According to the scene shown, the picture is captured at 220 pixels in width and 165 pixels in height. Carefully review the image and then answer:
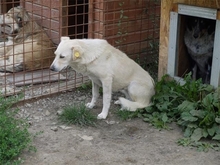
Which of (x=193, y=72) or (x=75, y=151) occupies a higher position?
(x=193, y=72)

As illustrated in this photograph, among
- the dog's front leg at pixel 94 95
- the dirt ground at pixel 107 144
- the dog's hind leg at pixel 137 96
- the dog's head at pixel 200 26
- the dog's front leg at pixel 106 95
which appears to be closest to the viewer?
the dirt ground at pixel 107 144

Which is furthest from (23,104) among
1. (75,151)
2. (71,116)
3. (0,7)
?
(0,7)

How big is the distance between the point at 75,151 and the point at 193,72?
7.09ft

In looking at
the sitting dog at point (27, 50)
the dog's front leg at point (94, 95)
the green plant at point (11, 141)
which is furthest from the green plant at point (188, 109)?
the sitting dog at point (27, 50)

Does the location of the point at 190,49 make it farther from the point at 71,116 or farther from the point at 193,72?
the point at 71,116

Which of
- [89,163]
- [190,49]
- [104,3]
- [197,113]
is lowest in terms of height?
[89,163]

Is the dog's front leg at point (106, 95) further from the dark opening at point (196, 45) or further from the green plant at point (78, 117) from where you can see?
the dark opening at point (196, 45)

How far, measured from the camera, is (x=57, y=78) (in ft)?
20.3

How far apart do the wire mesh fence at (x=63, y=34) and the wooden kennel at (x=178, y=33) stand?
34.0 inches

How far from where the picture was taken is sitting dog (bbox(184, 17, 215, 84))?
556 cm

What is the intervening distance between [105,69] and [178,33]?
1.11 m

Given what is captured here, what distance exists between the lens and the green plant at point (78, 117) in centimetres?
494

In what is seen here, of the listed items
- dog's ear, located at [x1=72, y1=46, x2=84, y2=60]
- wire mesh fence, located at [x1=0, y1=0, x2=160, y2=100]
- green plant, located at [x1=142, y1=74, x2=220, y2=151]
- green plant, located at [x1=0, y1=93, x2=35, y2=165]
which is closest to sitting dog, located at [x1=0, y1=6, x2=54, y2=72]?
wire mesh fence, located at [x1=0, y1=0, x2=160, y2=100]

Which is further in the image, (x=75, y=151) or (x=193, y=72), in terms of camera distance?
(x=193, y=72)
